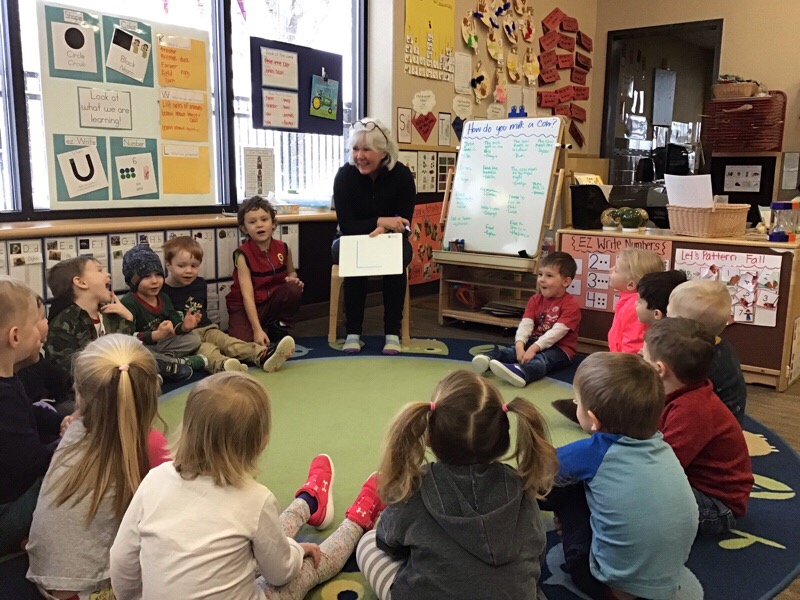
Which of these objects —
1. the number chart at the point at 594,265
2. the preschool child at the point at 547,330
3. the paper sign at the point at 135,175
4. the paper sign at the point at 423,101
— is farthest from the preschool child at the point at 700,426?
the paper sign at the point at 423,101

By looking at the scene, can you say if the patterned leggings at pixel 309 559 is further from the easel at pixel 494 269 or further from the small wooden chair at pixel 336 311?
the easel at pixel 494 269

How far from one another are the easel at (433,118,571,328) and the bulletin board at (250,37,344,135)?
2.82 ft

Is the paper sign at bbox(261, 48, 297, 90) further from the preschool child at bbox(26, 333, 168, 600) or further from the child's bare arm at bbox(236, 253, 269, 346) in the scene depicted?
the preschool child at bbox(26, 333, 168, 600)

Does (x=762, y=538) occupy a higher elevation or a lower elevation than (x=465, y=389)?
lower

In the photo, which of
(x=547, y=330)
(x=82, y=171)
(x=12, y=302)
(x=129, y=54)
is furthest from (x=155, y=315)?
(x=547, y=330)

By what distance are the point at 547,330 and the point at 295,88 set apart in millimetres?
2025

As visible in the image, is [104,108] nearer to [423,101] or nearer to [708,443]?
[423,101]

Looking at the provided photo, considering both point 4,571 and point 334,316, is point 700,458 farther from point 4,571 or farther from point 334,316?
point 334,316

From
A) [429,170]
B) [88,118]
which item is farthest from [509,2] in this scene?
[88,118]

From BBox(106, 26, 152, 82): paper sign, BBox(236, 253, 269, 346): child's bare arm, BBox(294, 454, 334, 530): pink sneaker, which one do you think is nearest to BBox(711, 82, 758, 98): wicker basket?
BBox(236, 253, 269, 346): child's bare arm

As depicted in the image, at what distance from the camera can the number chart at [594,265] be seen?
336 cm

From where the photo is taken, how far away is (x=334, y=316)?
3484mm

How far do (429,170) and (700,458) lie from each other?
134 inches

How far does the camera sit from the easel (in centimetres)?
360
